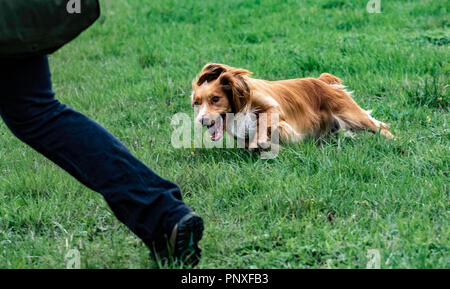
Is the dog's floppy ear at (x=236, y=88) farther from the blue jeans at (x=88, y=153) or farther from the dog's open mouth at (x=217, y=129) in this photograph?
the blue jeans at (x=88, y=153)

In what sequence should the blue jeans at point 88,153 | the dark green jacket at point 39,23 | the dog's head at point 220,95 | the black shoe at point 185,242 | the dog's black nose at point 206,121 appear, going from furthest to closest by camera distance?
the dog's head at point 220,95
the dog's black nose at point 206,121
the black shoe at point 185,242
the blue jeans at point 88,153
the dark green jacket at point 39,23

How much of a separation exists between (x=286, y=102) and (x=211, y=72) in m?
0.65

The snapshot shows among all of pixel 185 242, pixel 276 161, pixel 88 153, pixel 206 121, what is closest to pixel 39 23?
pixel 88 153

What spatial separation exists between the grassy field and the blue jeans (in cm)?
43

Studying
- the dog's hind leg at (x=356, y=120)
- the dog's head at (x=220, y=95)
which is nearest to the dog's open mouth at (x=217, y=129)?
the dog's head at (x=220, y=95)

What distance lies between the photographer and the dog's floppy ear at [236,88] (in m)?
4.45

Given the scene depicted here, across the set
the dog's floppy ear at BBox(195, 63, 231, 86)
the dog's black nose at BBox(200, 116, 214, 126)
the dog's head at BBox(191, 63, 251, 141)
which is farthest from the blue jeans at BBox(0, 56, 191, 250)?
the dog's floppy ear at BBox(195, 63, 231, 86)

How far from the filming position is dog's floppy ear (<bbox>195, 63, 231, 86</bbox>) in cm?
453

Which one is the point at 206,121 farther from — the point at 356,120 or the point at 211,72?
the point at 356,120

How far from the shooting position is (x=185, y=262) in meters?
2.71

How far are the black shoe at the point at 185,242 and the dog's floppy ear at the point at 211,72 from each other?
6.74ft

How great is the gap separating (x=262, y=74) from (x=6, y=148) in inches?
104

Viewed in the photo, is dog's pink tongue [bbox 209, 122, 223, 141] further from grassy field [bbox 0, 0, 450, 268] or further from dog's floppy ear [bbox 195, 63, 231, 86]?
dog's floppy ear [bbox 195, 63, 231, 86]
